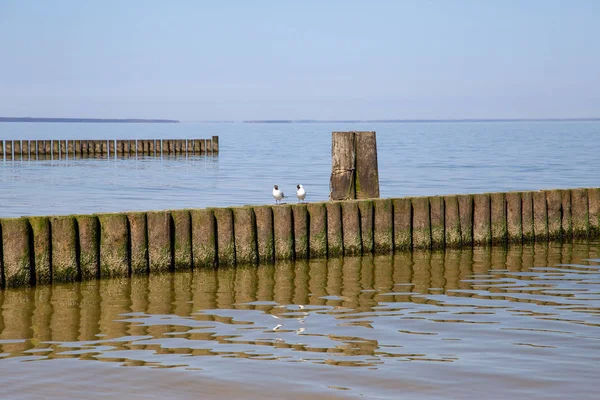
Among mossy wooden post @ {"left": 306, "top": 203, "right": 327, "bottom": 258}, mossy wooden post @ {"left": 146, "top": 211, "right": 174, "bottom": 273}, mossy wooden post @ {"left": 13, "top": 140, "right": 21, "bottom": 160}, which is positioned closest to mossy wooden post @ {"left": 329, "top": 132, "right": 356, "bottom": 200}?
mossy wooden post @ {"left": 306, "top": 203, "right": 327, "bottom": 258}

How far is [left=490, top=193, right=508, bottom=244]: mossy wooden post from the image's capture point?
614 inches

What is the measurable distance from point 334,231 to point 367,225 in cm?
66

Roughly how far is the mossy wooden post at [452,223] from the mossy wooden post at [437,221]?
0.06 meters

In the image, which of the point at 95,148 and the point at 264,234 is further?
the point at 95,148

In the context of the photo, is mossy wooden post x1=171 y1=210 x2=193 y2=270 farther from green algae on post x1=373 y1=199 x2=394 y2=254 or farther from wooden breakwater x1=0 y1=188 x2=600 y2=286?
green algae on post x1=373 y1=199 x2=394 y2=254

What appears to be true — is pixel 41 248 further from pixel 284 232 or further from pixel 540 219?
pixel 540 219

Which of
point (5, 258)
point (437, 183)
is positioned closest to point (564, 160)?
point (437, 183)

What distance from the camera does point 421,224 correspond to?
14844 millimetres

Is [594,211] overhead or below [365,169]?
below

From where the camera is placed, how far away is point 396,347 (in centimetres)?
857

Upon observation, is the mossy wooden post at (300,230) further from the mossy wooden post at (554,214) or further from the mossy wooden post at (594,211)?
the mossy wooden post at (594,211)

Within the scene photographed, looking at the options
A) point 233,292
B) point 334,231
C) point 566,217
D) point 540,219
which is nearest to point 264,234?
point 334,231

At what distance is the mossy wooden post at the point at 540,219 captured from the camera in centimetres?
1619

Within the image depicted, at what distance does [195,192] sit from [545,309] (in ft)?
73.0
